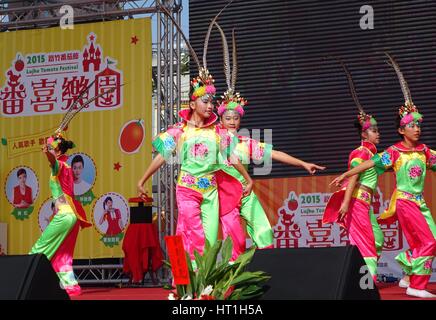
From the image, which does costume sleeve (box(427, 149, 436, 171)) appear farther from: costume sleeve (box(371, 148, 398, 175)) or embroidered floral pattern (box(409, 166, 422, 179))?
costume sleeve (box(371, 148, 398, 175))

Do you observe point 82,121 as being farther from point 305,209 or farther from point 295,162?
point 295,162

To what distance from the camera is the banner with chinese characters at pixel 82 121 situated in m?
8.38

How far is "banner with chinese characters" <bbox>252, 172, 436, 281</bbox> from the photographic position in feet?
25.2

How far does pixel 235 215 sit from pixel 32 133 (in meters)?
3.85

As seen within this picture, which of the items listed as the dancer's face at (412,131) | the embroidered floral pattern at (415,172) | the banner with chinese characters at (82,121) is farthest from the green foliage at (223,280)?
the banner with chinese characters at (82,121)

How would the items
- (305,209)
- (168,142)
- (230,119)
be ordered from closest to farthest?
(168,142)
(230,119)
(305,209)

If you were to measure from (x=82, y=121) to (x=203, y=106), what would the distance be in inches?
150

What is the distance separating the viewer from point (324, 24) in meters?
9.53

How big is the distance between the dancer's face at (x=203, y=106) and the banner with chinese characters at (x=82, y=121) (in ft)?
10.6

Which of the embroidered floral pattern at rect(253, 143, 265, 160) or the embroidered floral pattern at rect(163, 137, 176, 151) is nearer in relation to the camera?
the embroidered floral pattern at rect(163, 137, 176, 151)

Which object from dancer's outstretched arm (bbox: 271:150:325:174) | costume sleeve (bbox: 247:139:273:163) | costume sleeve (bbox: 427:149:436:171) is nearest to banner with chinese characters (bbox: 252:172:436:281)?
costume sleeve (bbox: 427:149:436:171)

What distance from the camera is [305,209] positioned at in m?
7.89

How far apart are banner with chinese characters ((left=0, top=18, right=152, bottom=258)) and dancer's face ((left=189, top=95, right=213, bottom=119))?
3228 millimetres

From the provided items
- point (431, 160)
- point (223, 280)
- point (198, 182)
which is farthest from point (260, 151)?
point (223, 280)
